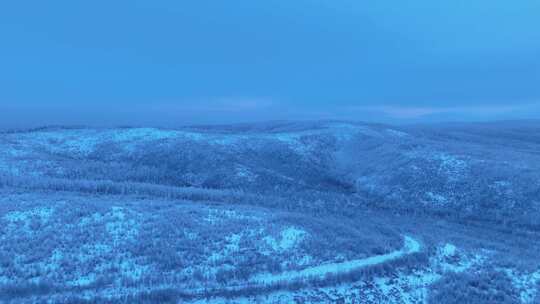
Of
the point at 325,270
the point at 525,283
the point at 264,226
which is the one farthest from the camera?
the point at 264,226

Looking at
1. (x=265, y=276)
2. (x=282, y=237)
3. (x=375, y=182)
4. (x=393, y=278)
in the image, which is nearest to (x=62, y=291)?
(x=265, y=276)

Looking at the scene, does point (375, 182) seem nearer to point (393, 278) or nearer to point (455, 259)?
point (455, 259)

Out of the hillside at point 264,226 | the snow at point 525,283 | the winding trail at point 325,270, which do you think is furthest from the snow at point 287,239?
the snow at point 525,283

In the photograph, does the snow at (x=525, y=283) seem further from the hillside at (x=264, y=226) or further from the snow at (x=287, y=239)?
the snow at (x=287, y=239)

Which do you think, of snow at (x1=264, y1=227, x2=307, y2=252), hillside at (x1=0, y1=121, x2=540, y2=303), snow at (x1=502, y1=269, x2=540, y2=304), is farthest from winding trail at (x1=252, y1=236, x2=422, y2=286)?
snow at (x1=502, y1=269, x2=540, y2=304)

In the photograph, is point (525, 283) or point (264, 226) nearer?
point (525, 283)

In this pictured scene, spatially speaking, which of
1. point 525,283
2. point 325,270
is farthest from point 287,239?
point 525,283

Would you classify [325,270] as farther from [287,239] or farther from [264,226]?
[264,226]

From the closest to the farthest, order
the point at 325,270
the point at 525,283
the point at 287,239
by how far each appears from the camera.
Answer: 1. the point at 325,270
2. the point at 525,283
3. the point at 287,239
